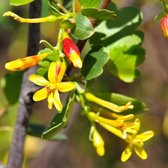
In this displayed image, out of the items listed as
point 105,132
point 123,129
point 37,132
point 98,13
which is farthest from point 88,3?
point 105,132

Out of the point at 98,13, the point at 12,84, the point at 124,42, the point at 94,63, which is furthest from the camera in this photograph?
the point at 12,84

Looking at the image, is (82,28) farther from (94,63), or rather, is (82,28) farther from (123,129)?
(123,129)

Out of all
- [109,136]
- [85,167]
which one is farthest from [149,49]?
[85,167]

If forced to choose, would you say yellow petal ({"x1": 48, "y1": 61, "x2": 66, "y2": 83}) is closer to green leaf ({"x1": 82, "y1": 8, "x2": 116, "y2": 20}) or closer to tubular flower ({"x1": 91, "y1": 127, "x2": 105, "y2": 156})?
green leaf ({"x1": 82, "y1": 8, "x2": 116, "y2": 20})

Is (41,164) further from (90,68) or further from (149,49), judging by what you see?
(90,68)

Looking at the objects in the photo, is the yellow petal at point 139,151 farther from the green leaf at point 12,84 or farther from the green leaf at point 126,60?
the green leaf at point 12,84
